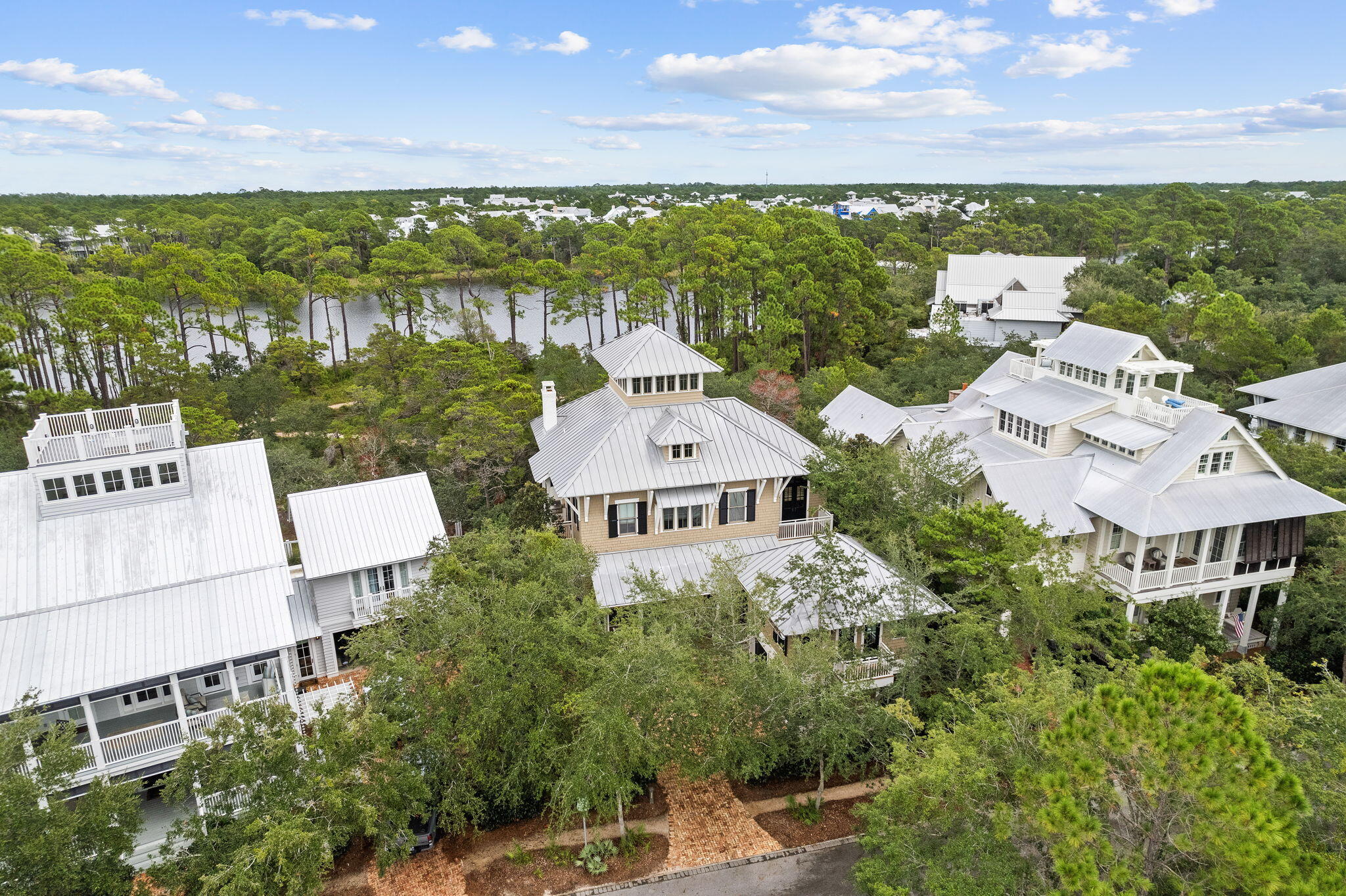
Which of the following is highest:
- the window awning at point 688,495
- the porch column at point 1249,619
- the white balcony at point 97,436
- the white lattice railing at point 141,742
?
the white balcony at point 97,436

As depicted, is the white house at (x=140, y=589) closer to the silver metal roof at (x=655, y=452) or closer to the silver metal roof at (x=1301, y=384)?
the silver metal roof at (x=655, y=452)

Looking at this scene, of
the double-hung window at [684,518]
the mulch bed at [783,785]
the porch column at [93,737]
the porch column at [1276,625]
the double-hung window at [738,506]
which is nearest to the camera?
the porch column at [93,737]

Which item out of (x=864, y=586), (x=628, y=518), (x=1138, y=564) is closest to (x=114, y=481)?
(x=628, y=518)

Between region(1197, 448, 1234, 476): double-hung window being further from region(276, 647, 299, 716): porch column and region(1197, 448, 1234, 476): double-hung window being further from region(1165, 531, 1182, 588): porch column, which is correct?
region(276, 647, 299, 716): porch column

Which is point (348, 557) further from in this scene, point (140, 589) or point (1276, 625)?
point (1276, 625)

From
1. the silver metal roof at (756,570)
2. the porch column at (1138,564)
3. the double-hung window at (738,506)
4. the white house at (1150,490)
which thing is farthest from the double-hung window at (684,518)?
the porch column at (1138,564)

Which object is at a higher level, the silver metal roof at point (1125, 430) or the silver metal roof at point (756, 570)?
the silver metal roof at point (1125, 430)
